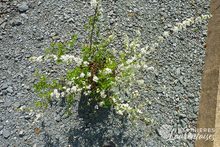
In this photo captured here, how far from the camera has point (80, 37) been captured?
4.08m

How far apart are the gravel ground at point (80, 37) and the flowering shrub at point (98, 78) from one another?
16 centimetres

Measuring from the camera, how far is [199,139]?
3684 millimetres

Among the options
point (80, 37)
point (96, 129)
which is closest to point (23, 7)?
point (80, 37)

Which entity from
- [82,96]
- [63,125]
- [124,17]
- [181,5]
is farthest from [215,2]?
[63,125]

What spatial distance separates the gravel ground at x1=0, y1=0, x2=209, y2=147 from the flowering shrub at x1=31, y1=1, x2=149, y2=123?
0.16 m

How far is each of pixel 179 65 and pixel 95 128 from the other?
3.93ft

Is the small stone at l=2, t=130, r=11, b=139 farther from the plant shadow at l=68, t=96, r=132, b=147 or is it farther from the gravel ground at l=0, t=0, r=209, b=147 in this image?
the plant shadow at l=68, t=96, r=132, b=147

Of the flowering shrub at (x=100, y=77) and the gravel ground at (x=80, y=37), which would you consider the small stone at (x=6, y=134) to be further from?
the flowering shrub at (x=100, y=77)

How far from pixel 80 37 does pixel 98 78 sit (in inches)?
35.1

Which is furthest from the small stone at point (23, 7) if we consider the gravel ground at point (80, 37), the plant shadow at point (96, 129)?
the plant shadow at point (96, 129)

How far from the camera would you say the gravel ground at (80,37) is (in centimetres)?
366

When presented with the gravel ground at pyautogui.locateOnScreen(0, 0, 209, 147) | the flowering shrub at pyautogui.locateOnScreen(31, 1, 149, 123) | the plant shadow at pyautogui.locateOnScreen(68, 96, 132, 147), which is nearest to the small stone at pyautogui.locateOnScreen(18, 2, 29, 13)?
the gravel ground at pyautogui.locateOnScreen(0, 0, 209, 147)

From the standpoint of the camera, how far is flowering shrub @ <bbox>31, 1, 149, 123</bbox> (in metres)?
3.30

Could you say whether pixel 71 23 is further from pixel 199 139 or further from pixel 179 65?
pixel 199 139
